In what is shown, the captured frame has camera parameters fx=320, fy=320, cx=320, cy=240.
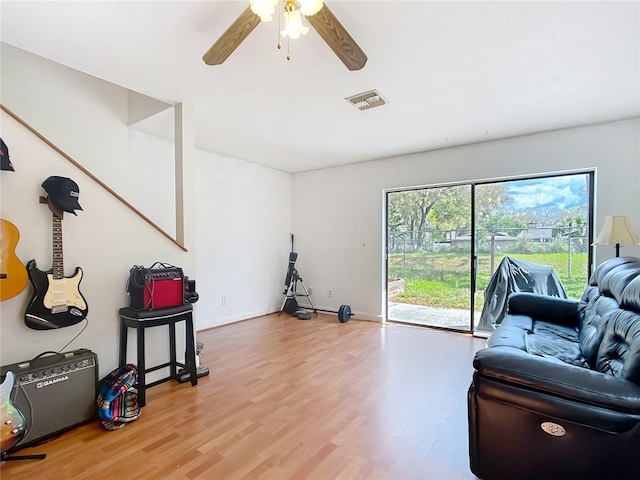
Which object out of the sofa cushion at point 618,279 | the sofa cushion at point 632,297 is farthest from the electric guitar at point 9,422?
the sofa cushion at point 618,279

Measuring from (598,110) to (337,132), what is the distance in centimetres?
251

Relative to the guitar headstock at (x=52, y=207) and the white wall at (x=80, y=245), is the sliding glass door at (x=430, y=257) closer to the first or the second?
the white wall at (x=80, y=245)

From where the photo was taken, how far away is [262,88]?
2.60 m

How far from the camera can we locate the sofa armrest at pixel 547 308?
281cm

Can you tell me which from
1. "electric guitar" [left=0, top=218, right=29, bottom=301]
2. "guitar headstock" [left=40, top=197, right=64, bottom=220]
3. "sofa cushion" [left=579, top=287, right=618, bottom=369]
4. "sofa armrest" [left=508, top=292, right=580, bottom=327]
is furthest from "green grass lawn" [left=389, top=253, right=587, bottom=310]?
"electric guitar" [left=0, top=218, right=29, bottom=301]

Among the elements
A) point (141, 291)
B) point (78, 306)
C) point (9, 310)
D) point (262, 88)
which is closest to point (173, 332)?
point (141, 291)

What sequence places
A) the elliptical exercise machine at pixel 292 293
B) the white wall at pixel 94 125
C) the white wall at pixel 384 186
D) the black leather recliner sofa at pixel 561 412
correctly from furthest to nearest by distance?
the elliptical exercise machine at pixel 292 293 < the white wall at pixel 384 186 < the white wall at pixel 94 125 < the black leather recliner sofa at pixel 561 412

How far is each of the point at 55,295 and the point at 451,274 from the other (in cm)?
424

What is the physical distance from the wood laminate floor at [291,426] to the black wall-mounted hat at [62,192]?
1.46 meters

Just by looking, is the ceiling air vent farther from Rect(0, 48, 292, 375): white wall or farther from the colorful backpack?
the colorful backpack

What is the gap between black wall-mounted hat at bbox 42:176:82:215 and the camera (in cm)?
209

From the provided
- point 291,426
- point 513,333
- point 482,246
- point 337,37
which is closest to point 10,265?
point 291,426

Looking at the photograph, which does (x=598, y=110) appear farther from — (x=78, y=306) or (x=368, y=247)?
(x=78, y=306)

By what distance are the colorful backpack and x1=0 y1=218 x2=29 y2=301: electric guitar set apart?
0.82 meters
